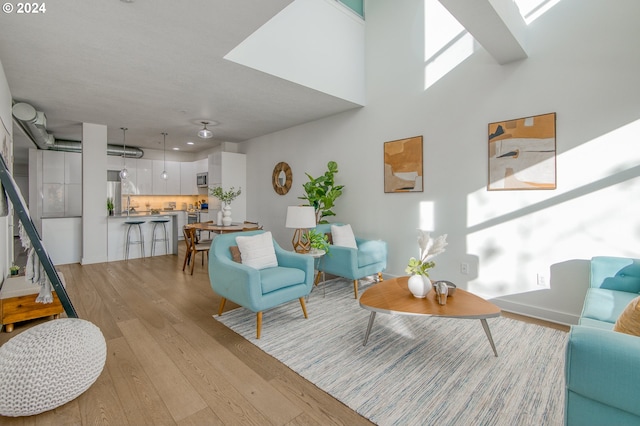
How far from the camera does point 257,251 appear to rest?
10.1ft

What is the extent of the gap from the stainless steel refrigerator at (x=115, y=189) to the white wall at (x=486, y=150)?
655 centimetres

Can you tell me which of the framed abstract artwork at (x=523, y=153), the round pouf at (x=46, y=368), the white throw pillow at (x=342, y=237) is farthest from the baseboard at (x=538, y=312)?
the round pouf at (x=46, y=368)

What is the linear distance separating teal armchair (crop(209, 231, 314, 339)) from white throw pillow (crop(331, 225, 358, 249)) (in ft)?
3.50

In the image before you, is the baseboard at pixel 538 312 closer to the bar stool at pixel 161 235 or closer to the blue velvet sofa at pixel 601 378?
the blue velvet sofa at pixel 601 378

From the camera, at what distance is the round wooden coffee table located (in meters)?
2.12

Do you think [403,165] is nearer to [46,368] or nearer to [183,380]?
[183,380]

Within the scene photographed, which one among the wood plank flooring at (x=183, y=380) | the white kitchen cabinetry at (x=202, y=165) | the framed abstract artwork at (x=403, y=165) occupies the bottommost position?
the wood plank flooring at (x=183, y=380)

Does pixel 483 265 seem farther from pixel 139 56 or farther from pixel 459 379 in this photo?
pixel 139 56

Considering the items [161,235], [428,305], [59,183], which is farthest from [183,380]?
[59,183]

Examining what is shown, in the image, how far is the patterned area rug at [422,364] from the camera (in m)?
1.74

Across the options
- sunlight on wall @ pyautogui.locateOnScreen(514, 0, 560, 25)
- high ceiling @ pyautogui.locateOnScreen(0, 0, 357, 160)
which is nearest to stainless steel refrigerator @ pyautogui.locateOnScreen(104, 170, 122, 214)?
high ceiling @ pyautogui.locateOnScreen(0, 0, 357, 160)

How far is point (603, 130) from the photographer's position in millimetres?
2676

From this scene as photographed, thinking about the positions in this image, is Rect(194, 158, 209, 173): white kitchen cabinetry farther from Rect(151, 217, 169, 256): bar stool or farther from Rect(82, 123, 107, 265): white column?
Rect(82, 123, 107, 265): white column

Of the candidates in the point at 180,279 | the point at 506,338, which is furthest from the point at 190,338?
the point at 506,338
